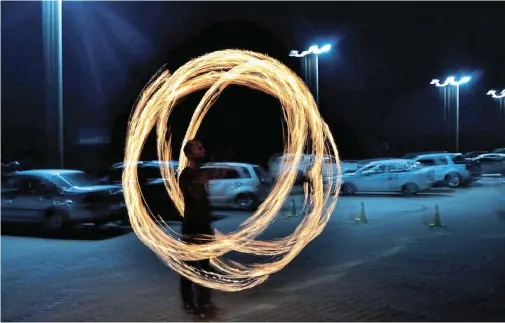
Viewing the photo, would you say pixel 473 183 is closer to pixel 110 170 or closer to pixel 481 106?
pixel 481 106

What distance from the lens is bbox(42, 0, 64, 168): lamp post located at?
1008cm

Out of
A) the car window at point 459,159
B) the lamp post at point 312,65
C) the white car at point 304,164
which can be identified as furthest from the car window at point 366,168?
the car window at point 459,159

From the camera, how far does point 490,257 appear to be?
274 inches

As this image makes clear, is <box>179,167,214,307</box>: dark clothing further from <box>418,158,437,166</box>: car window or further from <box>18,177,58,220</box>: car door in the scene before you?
<box>418,158,437,166</box>: car window

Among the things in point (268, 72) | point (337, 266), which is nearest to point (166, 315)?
point (337, 266)

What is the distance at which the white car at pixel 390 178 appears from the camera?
1269 centimetres

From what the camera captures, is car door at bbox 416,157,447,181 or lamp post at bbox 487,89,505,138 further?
car door at bbox 416,157,447,181

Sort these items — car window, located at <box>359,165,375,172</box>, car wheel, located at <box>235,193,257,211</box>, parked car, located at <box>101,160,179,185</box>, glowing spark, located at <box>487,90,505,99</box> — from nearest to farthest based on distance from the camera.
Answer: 1. glowing spark, located at <box>487,90,505,99</box>
2. parked car, located at <box>101,160,179,185</box>
3. car wheel, located at <box>235,193,257,211</box>
4. car window, located at <box>359,165,375,172</box>

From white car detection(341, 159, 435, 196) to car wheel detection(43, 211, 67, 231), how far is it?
6.69 m

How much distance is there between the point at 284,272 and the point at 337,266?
0.76 m

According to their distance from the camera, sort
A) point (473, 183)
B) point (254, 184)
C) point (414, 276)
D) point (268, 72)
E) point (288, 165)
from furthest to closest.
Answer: point (254, 184) → point (473, 183) → point (288, 165) → point (268, 72) → point (414, 276)

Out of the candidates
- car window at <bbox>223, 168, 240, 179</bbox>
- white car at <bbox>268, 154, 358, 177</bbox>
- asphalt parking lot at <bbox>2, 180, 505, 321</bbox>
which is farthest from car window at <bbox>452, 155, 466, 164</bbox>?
car window at <bbox>223, 168, 240, 179</bbox>

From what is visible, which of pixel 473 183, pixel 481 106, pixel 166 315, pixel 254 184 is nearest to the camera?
pixel 166 315

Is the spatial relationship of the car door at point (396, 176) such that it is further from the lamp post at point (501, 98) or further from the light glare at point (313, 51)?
the lamp post at point (501, 98)
